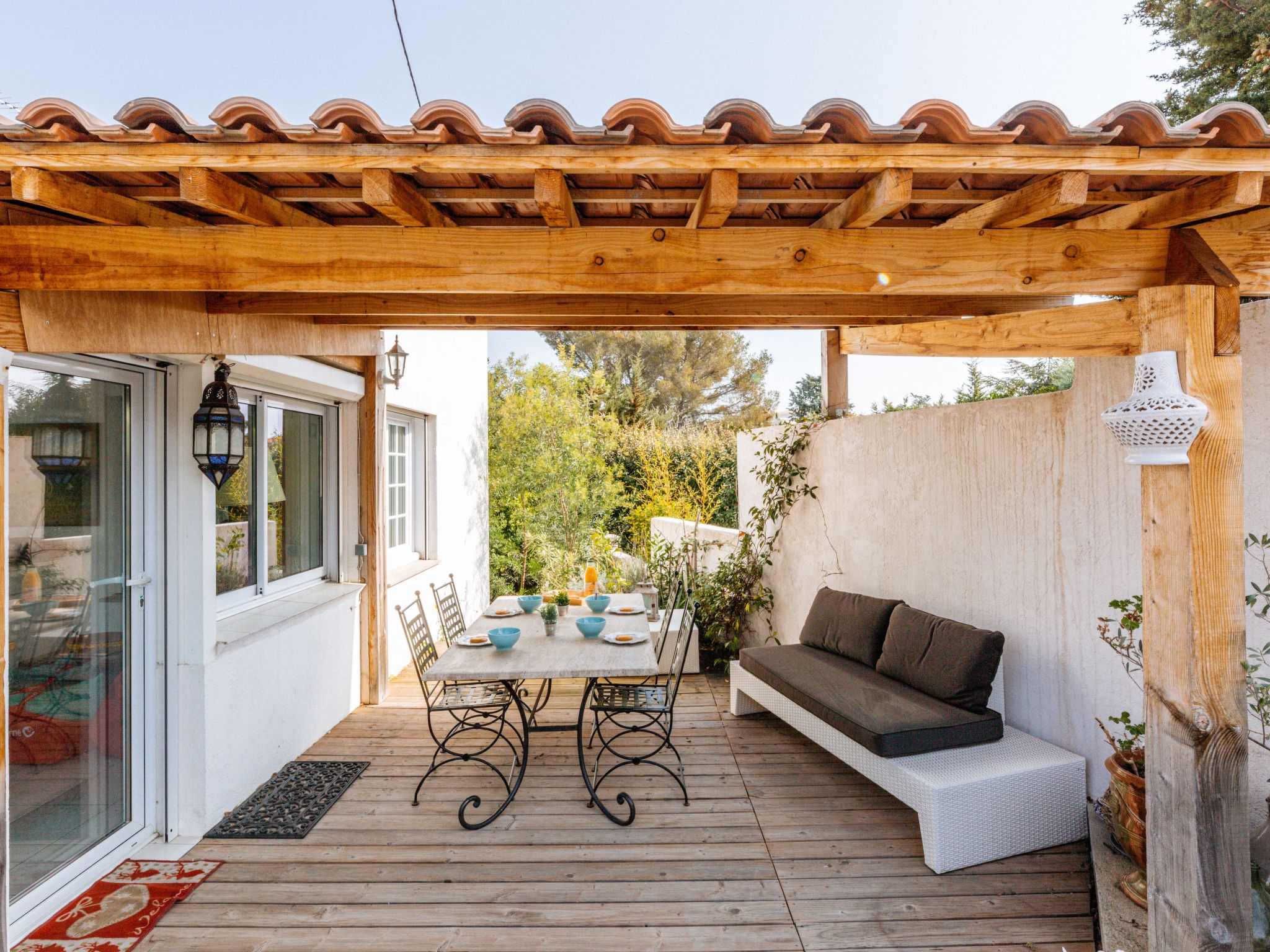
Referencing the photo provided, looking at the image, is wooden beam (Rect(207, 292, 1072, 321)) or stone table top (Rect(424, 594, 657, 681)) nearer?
wooden beam (Rect(207, 292, 1072, 321))

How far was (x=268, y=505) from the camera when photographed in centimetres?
424

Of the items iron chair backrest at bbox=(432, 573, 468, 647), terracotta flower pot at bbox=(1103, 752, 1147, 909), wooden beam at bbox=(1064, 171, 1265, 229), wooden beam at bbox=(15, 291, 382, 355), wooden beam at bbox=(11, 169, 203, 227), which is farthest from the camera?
iron chair backrest at bbox=(432, 573, 468, 647)

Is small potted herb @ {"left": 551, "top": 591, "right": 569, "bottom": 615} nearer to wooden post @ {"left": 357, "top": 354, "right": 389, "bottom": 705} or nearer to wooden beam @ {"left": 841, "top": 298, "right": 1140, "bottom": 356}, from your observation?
wooden post @ {"left": 357, "top": 354, "right": 389, "bottom": 705}

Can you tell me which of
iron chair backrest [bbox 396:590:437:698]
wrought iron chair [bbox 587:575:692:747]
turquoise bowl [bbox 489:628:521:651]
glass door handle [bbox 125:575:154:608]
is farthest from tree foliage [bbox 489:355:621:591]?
glass door handle [bbox 125:575:154:608]

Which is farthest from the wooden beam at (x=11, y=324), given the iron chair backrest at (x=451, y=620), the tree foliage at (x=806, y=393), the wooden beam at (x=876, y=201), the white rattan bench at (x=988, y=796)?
the tree foliage at (x=806, y=393)

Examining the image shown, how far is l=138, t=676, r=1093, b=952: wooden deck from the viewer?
95.5 inches

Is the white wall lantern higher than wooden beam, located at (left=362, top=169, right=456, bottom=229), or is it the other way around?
wooden beam, located at (left=362, top=169, right=456, bottom=229)

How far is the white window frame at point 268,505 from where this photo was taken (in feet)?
13.2

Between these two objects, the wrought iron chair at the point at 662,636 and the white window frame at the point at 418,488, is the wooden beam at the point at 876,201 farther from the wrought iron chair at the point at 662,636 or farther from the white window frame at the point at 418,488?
the white window frame at the point at 418,488

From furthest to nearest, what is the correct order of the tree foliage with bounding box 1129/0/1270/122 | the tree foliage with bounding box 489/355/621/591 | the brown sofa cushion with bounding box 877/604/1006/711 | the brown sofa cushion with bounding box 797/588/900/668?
the tree foliage with bounding box 489/355/621/591, the tree foliage with bounding box 1129/0/1270/122, the brown sofa cushion with bounding box 797/588/900/668, the brown sofa cushion with bounding box 877/604/1006/711

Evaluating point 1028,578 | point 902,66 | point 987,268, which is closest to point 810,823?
point 1028,578

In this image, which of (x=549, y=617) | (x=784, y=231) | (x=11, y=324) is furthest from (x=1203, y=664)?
(x=11, y=324)

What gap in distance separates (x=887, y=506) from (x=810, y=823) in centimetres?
203

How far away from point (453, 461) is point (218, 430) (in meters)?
4.49
